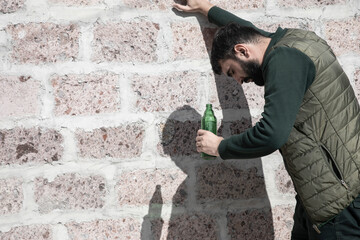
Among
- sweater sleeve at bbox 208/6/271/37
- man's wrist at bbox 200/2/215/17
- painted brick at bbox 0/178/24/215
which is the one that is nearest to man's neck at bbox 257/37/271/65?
sweater sleeve at bbox 208/6/271/37

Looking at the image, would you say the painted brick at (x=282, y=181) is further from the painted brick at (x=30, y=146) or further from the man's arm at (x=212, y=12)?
the painted brick at (x=30, y=146)

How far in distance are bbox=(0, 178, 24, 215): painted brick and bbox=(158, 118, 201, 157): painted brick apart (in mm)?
645

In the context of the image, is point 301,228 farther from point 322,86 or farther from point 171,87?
point 171,87

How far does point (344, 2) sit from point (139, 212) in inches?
57.0

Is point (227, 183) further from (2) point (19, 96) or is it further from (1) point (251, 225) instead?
(2) point (19, 96)

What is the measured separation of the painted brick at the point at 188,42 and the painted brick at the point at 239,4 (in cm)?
15

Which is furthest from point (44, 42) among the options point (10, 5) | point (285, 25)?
point (285, 25)

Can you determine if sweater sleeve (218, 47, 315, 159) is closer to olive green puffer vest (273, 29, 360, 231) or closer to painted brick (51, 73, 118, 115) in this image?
olive green puffer vest (273, 29, 360, 231)

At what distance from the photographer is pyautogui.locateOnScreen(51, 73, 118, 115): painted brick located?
2.00 m

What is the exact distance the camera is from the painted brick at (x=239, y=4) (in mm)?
2152

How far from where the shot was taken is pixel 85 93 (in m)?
2.02

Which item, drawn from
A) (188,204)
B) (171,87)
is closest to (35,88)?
(171,87)

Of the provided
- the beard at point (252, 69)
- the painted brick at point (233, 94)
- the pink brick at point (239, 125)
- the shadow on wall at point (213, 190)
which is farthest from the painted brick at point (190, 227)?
the beard at point (252, 69)

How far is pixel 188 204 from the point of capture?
2.13 m
